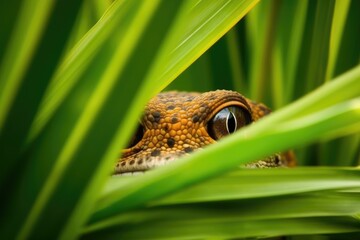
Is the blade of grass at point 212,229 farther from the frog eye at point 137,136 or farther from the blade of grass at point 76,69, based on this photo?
the frog eye at point 137,136

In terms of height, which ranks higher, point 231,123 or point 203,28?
point 231,123

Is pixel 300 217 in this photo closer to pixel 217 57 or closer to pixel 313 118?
pixel 313 118

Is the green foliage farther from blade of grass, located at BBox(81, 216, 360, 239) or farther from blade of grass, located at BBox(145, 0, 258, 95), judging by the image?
blade of grass, located at BBox(145, 0, 258, 95)

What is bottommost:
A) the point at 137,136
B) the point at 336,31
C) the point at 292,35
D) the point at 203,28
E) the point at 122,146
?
the point at 122,146

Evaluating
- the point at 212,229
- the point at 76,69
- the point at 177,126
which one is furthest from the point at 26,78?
the point at 177,126

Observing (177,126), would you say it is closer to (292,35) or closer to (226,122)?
(226,122)
